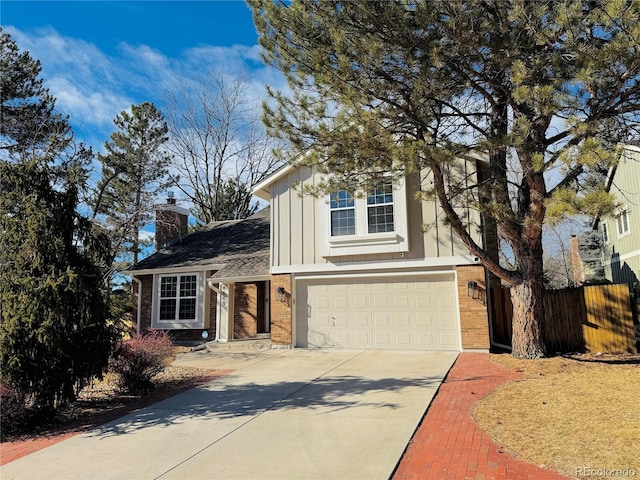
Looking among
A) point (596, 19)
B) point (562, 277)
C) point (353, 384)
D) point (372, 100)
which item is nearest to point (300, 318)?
point (353, 384)

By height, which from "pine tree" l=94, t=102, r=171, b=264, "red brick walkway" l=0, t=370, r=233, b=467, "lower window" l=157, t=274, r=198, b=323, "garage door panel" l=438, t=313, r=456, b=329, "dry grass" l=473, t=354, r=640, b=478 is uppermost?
"pine tree" l=94, t=102, r=171, b=264

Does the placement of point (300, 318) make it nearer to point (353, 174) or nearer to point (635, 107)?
point (353, 174)

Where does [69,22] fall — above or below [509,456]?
above

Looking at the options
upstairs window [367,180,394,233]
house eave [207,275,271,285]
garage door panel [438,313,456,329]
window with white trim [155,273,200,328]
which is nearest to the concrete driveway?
garage door panel [438,313,456,329]

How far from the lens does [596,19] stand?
21.1 ft

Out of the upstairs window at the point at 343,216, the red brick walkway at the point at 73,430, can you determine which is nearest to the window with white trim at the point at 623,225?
the upstairs window at the point at 343,216

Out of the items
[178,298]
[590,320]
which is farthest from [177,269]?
[590,320]

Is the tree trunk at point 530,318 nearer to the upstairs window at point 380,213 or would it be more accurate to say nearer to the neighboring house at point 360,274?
the neighboring house at point 360,274

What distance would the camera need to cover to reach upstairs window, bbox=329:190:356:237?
42.8 feet

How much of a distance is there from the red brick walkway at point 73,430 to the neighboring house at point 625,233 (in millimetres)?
16582

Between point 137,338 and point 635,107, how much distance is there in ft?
36.1

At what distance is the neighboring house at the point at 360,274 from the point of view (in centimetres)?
1191

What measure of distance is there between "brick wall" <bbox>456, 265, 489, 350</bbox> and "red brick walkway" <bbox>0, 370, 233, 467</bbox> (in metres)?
6.99

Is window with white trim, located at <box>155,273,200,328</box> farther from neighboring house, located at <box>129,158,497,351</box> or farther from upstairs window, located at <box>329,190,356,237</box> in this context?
upstairs window, located at <box>329,190,356,237</box>
